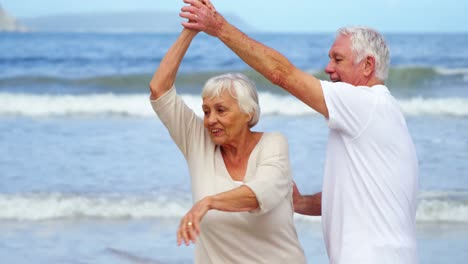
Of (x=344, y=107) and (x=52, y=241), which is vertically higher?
(x=344, y=107)

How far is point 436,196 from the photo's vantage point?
7.77 m

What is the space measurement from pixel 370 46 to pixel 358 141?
360 mm

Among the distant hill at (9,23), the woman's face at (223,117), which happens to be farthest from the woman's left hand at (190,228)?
the distant hill at (9,23)

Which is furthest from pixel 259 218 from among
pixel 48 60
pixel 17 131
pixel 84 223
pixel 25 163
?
pixel 48 60

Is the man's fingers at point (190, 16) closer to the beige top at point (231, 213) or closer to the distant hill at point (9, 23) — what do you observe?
the beige top at point (231, 213)

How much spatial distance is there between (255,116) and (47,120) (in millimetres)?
9057

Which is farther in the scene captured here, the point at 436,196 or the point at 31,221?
the point at 436,196

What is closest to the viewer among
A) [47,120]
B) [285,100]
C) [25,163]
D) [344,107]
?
[344,107]

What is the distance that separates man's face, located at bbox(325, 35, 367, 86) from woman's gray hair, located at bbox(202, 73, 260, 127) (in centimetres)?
34

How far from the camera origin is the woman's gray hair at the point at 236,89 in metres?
3.43

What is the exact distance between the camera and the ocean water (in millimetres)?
6426

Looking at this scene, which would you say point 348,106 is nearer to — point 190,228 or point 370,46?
point 370,46

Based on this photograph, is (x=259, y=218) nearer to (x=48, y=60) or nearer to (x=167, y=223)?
(x=167, y=223)

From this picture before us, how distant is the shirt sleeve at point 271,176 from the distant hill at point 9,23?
30.9 meters
